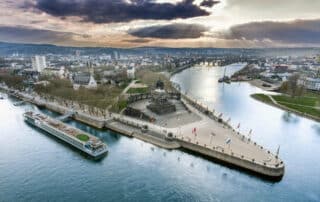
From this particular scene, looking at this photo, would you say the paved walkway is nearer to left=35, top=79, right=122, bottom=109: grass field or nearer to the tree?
left=35, top=79, right=122, bottom=109: grass field

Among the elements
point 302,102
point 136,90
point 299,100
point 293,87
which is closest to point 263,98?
point 299,100

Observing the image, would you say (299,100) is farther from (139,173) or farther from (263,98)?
(139,173)

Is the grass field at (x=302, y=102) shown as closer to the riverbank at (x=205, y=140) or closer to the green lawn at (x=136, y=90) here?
the riverbank at (x=205, y=140)

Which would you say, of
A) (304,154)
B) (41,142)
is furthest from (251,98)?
(41,142)

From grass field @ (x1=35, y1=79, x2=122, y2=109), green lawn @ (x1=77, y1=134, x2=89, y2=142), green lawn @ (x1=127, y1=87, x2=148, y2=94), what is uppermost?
grass field @ (x1=35, y1=79, x2=122, y2=109)

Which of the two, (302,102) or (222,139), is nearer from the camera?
(222,139)

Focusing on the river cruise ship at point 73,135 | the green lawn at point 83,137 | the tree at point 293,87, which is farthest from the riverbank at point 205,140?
the tree at point 293,87

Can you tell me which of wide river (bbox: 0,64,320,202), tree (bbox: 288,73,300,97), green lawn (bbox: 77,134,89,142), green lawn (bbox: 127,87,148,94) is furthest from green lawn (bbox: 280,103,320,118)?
green lawn (bbox: 77,134,89,142)

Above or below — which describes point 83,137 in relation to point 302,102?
above
